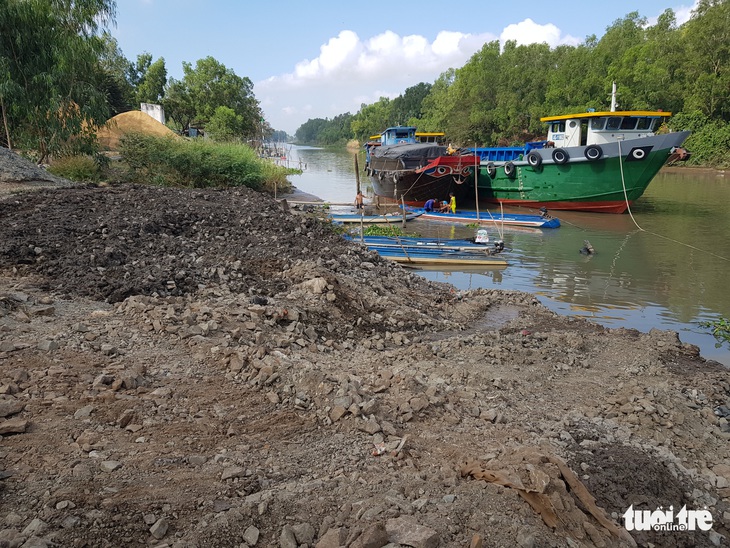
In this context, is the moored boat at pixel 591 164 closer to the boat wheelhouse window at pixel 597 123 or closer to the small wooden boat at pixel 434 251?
the boat wheelhouse window at pixel 597 123

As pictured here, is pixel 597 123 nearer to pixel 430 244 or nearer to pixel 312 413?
pixel 430 244

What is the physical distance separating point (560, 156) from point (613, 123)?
2688 millimetres

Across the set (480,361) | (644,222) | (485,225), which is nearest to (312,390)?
(480,361)

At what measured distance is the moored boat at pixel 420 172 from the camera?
22109 mm

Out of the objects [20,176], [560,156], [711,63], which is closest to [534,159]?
[560,156]

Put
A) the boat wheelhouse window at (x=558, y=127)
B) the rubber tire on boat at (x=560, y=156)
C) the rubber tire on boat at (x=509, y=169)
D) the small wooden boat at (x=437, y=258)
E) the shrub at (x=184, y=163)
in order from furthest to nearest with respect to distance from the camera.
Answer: the boat wheelhouse window at (x=558, y=127) → the rubber tire on boat at (x=509, y=169) → the rubber tire on boat at (x=560, y=156) → the shrub at (x=184, y=163) → the small wooden boat at (x=437, y=258)

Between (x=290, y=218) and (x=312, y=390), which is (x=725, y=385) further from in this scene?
(x=290, y=218)

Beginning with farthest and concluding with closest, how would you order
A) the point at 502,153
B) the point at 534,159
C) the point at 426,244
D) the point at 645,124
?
the point at 502,153
the point at 534,159
the point at 645,124
the point at 426,244

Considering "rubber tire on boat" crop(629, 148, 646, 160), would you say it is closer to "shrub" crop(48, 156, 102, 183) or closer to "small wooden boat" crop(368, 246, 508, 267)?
"small wooden boat" crop(368, 246, 508, 267)

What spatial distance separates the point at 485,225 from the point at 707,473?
14.9 m

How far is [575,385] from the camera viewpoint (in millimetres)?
5738

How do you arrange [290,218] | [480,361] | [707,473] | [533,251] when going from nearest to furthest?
[707,473] → [480,361] → [290,218] → [533,251]

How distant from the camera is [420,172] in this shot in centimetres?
2225

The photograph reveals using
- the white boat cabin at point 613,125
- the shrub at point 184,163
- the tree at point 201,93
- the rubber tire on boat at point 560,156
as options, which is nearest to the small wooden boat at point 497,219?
the rubber tire on boat at point 560,156
